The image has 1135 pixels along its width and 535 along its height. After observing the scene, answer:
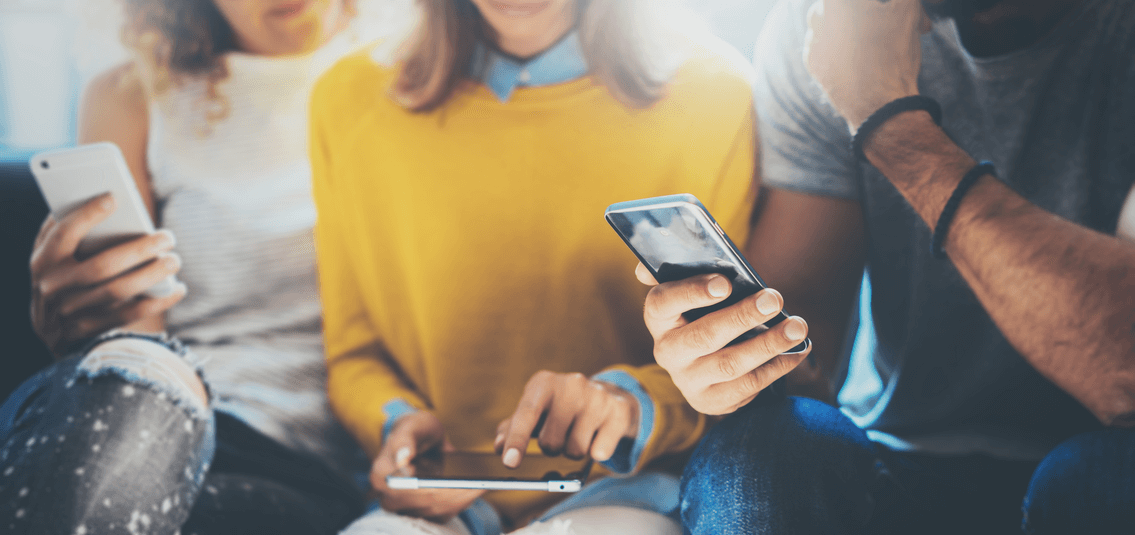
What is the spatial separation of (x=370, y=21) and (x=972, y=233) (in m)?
0.68

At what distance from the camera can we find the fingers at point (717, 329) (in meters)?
0.48

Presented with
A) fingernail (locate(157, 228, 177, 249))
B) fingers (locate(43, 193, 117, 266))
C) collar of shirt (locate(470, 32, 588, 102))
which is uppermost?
collar of shirt (locate(470, 32, 588, 102))

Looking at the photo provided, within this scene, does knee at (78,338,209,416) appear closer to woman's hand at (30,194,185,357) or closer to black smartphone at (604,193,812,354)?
woman's hand at (30,194,185,357)

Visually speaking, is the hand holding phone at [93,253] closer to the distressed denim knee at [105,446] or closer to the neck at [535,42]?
the distressed denim knee at [105,446]

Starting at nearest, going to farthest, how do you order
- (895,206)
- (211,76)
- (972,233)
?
(972,233) → (895,206) → (211,76)

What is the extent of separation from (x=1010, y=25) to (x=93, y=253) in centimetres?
98

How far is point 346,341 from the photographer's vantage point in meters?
0.76

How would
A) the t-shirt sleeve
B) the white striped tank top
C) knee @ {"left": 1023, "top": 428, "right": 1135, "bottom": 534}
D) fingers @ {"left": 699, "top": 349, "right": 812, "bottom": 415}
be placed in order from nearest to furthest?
knee @ {"left": 1023, "top": 428, "right": 1135, "bottom": 534}
fingers @ {"left": 699, "top": 349, "right": 812, "bottom": 415}
the t-shirt sleeve
the white striped tank top

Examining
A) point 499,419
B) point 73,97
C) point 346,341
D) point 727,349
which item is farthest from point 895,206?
point 73,97

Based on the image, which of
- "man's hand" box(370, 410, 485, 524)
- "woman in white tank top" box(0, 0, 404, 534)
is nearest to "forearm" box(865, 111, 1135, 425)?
"man's hand" box(370, 410, 485, 524)

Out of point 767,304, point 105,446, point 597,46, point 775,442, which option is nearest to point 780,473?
point 775,442

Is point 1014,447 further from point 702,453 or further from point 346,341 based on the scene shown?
point 346,341

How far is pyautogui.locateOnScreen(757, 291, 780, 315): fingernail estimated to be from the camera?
474 millimetres

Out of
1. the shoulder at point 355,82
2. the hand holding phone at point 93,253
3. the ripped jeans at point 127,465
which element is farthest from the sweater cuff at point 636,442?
the hand holding phone at point 93,253
